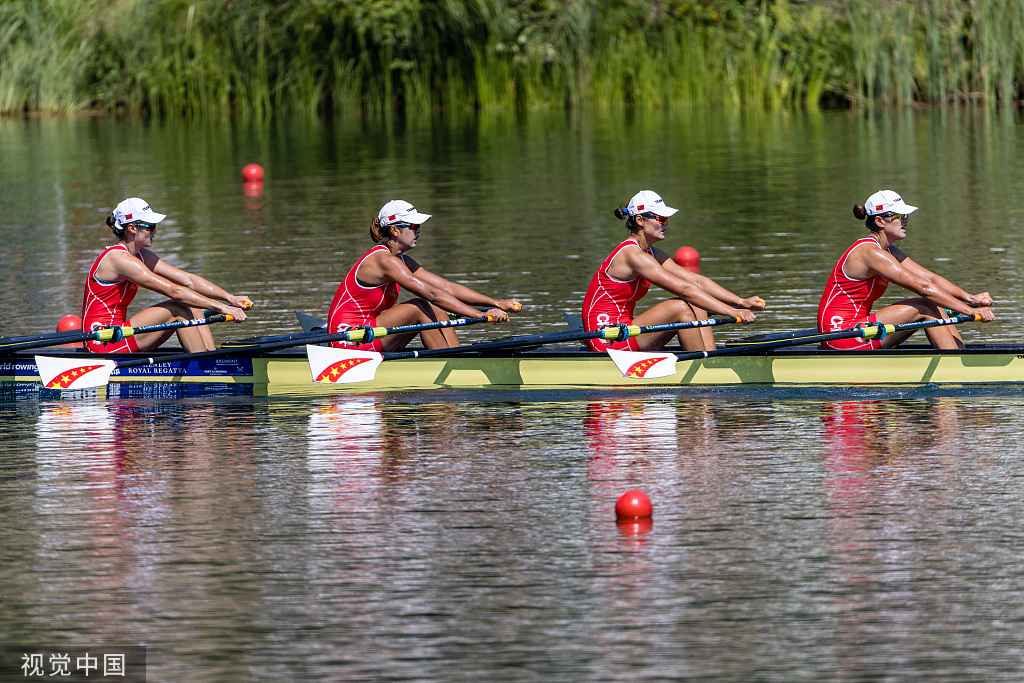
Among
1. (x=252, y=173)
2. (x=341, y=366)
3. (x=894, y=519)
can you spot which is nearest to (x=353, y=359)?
(x=341, y=366)

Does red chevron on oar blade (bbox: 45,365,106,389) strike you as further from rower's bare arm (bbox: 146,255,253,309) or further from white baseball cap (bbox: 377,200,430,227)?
white baseball cap (bbox: 377,200,430,227)

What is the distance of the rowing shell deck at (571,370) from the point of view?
10625 millimetres

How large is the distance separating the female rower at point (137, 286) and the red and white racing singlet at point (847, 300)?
4370 mm

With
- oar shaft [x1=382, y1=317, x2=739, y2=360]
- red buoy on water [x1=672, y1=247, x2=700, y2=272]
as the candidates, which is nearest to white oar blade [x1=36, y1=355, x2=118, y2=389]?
oar shaft [x1=382, y1=317, x2=739, y2=360]

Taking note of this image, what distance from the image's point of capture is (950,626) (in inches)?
251

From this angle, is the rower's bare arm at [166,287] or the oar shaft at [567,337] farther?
the rower's bare arm at [166,287]

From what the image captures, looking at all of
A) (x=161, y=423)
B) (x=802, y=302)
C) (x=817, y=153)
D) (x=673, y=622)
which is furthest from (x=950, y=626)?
(x=817, y=153)

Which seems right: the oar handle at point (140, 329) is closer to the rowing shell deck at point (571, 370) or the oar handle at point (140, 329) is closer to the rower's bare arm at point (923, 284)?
the rowing shell deck at point (571, 370)

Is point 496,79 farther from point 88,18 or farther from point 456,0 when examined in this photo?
point 88,18

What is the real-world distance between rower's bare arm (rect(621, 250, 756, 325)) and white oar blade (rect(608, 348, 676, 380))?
48 centimetres

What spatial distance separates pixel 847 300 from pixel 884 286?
280 millimetres

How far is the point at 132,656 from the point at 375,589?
119 cm

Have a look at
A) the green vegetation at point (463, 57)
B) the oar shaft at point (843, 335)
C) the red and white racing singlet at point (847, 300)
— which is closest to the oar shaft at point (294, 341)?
the oar shaft at point (843, 335)

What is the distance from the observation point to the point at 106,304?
11.5m
